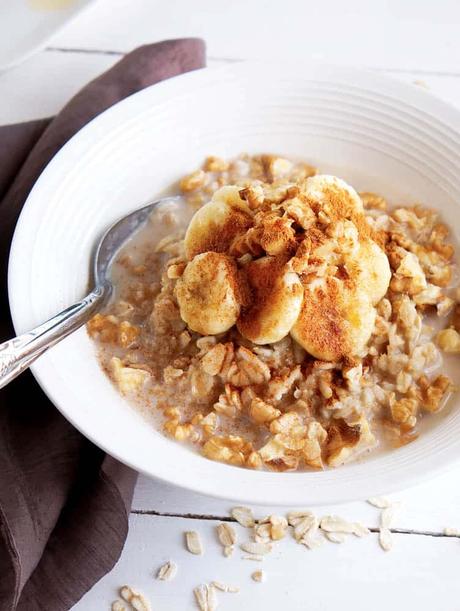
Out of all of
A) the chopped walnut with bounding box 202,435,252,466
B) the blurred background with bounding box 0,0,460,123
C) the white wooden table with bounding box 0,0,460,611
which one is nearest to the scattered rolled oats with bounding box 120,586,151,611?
the white wooden table with bounding box 0,0,460,611

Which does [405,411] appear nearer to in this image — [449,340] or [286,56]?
[449,340]

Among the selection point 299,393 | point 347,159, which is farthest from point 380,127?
point 299,393

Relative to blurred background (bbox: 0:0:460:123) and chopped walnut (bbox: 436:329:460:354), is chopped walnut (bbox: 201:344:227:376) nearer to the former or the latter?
chopped walnut (bbox: 436:329:460:354)

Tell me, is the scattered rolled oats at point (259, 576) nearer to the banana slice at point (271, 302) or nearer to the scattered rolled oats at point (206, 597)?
the scattered rolled oats at point (206, 597)

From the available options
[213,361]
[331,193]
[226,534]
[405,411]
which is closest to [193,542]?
[226,534]

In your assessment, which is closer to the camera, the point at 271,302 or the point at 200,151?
the point at 271,302

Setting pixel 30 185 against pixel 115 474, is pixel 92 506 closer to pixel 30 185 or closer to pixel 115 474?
pixel 115 474

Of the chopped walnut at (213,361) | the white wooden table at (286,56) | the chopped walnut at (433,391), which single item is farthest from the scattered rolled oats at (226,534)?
the chopped walnut at (433,391)
